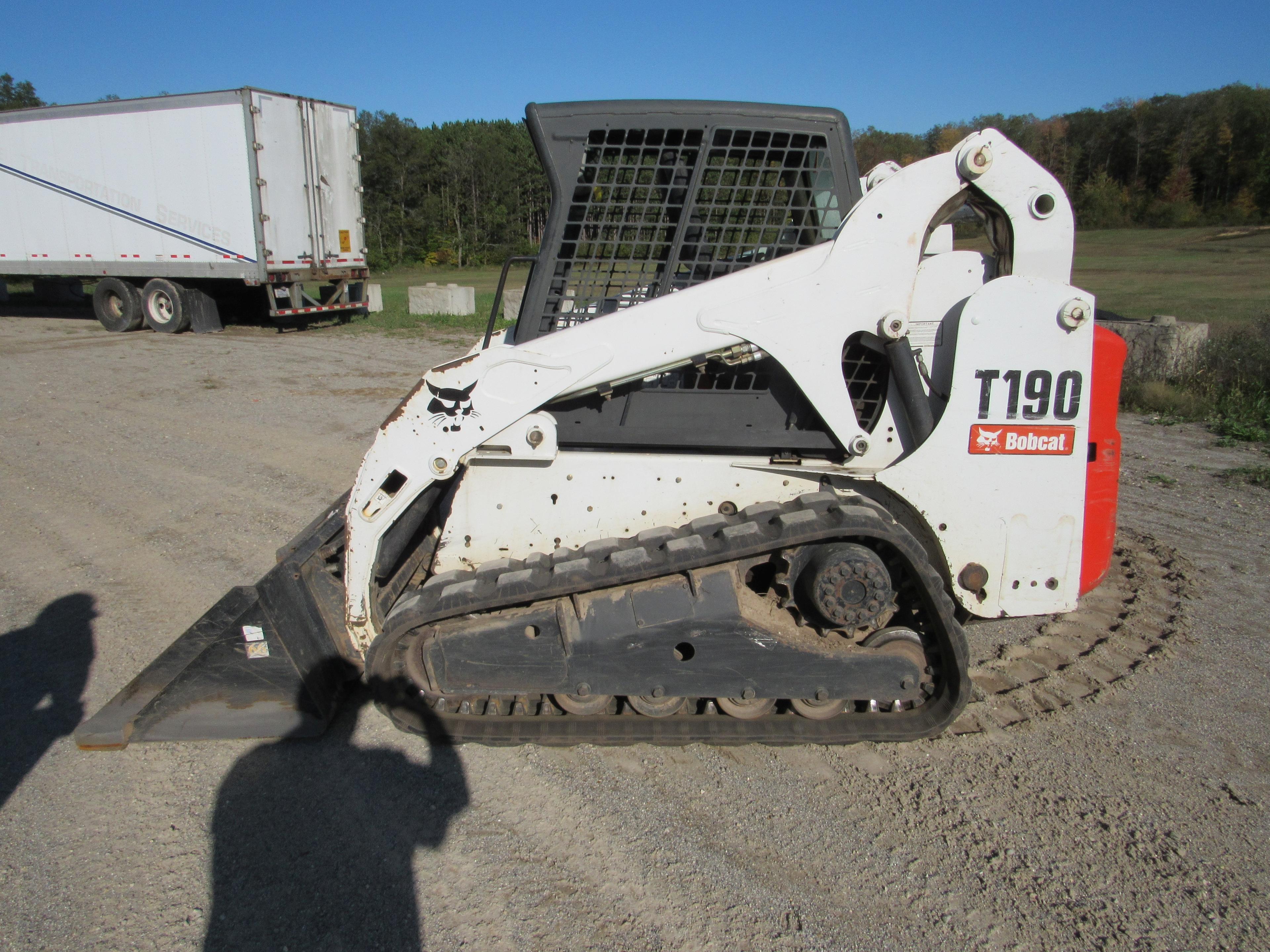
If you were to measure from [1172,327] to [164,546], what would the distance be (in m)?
9.86

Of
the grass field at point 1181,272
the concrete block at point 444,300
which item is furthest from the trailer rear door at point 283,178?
the grass field at point 1181,272

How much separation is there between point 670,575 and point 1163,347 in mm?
8366

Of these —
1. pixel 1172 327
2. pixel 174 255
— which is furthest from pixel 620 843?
pixel 174 255

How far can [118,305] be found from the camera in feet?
52.0

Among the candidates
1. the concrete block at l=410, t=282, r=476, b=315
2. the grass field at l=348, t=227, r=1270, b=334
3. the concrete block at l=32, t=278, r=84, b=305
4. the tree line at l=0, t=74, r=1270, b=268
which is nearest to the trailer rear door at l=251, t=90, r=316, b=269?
the grass field at l=348, t=227, r=1270, b=334

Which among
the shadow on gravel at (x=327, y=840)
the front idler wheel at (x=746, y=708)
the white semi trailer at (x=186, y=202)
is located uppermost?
the white semi trailer at (x=186, y=202)

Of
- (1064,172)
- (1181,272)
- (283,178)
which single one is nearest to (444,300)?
(283,178)

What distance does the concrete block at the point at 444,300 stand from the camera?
1698cm

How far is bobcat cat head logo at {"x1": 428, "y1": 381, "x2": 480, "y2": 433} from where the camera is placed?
311 centimetres

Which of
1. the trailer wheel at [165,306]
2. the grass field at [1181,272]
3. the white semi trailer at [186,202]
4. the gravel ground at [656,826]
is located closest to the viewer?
the gravel ground at [656,826]

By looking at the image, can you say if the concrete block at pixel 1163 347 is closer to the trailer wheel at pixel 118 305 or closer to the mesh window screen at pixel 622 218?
the mesh window screen at pixel 622 218

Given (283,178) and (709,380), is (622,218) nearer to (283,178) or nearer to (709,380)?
(709,380)

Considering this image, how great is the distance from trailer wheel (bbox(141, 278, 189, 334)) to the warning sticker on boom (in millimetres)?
15819

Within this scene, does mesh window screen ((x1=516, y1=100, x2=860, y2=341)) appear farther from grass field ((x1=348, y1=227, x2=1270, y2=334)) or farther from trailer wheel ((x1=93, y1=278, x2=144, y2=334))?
trailer wheel ((x1=93, y1=278, x2=144, y2=334))
